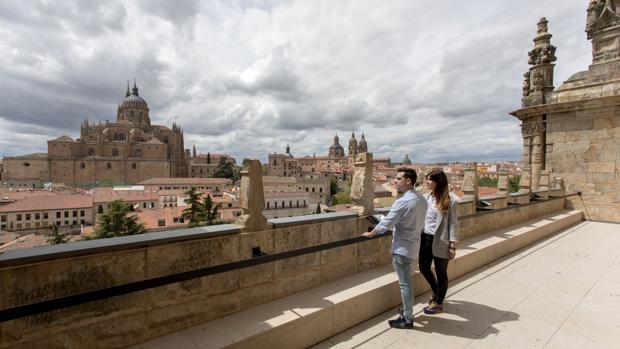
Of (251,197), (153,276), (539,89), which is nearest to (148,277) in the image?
(153,276)

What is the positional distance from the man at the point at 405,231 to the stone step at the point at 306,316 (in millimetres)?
365

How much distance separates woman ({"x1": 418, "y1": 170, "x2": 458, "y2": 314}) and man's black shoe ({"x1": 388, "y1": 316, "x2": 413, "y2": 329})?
0.37 meters

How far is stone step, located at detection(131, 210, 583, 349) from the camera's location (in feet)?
7.02

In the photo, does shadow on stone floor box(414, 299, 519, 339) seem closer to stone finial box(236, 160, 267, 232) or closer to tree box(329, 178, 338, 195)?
stone finial box(236, 160, 267, 232)

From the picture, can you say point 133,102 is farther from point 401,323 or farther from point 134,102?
point 401,323

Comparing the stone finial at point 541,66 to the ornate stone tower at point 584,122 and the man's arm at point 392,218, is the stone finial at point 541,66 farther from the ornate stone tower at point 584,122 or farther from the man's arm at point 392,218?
the man's arm at point 392,218

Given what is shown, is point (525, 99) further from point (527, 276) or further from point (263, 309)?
point (263, 309)

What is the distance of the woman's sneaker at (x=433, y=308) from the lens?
9.49 feet

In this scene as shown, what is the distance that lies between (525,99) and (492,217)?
21.1ft

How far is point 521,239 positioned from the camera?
17.7ft

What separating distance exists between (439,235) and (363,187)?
3.58ft

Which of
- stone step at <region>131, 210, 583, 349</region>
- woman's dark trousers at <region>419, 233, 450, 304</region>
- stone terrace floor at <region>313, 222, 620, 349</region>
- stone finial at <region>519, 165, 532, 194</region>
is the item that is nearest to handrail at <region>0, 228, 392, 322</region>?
stone step at <region>131, 210, 583, 349</region>

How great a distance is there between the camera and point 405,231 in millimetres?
2609

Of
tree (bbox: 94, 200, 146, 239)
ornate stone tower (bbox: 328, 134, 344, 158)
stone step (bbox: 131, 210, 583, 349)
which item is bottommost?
tree (bbox: 94, 200, 146, 239)
